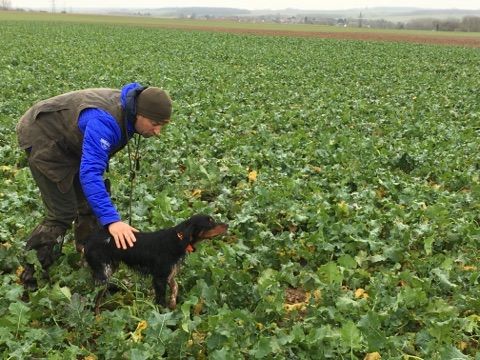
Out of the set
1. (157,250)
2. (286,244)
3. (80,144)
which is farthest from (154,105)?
(286,244)

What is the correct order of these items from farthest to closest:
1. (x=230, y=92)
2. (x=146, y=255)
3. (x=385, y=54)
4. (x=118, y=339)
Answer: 1. (x=385, y=54)
2. (x=230, y=92)
3. (x=146, y=255)
4. (x=118, y=339)

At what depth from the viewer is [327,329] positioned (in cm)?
403

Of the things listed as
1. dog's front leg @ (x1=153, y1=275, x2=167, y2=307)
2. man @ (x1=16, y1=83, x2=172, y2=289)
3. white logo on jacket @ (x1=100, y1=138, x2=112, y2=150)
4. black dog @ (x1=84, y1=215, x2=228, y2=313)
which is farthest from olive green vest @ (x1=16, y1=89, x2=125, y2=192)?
dog's front leg @ (x1=153, y1=275, x2=167, y2=307)

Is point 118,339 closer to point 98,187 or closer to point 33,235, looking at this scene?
point 98,187

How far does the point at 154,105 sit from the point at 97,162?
0.61 meters

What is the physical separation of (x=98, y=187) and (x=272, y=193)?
3.42 metres

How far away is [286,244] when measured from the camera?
5.71 meters

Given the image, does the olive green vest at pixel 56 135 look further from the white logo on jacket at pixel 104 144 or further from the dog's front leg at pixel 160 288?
the dog's front leg at pixel 160 288

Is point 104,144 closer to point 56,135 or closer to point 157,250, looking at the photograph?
point 56,135

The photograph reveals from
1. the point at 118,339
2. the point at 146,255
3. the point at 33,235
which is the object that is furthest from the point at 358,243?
the point at 33,235

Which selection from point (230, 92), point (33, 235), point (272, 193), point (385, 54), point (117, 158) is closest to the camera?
point (33, 235)

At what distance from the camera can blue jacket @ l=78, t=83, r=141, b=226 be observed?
392 cm

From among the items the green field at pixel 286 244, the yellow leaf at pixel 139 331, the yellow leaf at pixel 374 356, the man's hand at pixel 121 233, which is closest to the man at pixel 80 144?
the man's hand at pixel 121 233

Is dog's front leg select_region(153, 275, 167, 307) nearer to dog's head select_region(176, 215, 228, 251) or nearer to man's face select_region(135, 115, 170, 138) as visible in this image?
dog's head select_region(176, 215, 228, 251)
